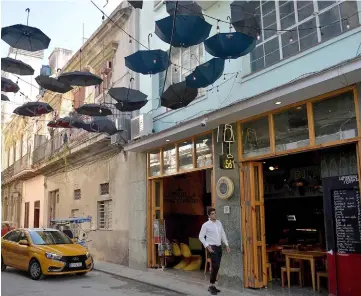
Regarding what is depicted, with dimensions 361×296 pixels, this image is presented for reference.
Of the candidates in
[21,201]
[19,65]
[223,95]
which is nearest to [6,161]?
[21,201]

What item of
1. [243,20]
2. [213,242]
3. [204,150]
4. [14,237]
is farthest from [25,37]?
[213,242]

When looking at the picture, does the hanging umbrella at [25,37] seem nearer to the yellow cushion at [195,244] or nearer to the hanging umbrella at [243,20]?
the hanging umbrella at [243,20]

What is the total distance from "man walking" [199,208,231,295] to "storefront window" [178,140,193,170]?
2.73 metres

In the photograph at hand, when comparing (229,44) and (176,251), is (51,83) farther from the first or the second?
(176,251)

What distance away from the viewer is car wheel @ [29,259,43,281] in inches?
439

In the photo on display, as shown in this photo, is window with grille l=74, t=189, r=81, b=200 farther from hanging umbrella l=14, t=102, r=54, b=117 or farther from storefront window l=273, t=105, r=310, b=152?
storefront window l=273, t=105, r=310, b=152

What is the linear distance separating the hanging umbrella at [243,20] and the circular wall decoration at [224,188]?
3.46 metres

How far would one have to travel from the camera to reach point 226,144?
10016mm

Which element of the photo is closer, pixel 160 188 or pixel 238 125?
pixel 238 125

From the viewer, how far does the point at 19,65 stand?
34.2 ft

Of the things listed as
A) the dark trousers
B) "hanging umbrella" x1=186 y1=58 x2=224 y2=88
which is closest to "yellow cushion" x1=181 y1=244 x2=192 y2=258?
the dark trousers

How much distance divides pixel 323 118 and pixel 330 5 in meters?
2.31

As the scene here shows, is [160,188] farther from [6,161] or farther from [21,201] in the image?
[6,161]

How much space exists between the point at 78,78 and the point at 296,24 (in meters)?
5.82
